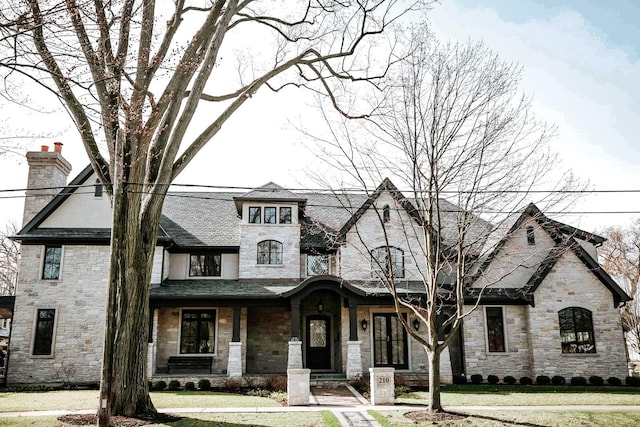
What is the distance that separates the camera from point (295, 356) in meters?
16.6

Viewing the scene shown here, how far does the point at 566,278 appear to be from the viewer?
61.6 feet

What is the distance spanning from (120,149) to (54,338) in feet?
35.0

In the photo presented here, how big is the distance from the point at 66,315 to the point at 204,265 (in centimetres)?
534

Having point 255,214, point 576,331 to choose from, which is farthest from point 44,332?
point 576,331

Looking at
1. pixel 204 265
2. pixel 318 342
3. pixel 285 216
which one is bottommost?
pixel 318 342

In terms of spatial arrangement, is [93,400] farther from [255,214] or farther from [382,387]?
[255,214]

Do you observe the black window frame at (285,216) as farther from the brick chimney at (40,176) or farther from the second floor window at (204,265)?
the brick chimney at (40,176)

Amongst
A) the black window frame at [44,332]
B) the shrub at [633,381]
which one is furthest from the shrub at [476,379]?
the black window frame at [44,332]

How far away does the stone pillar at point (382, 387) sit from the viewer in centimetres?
1333

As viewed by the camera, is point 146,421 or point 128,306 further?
point 128,306

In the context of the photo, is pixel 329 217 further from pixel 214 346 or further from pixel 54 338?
pixel 54 338

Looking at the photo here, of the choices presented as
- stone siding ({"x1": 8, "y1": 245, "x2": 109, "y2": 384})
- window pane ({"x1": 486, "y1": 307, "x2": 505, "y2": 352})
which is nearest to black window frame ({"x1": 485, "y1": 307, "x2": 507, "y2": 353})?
window pane ({"x1": 486, "y1": 307, "x2": 505, "y2": 352})

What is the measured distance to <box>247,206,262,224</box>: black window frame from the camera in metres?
20.6

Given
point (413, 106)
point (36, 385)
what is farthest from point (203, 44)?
point (36, 385)
